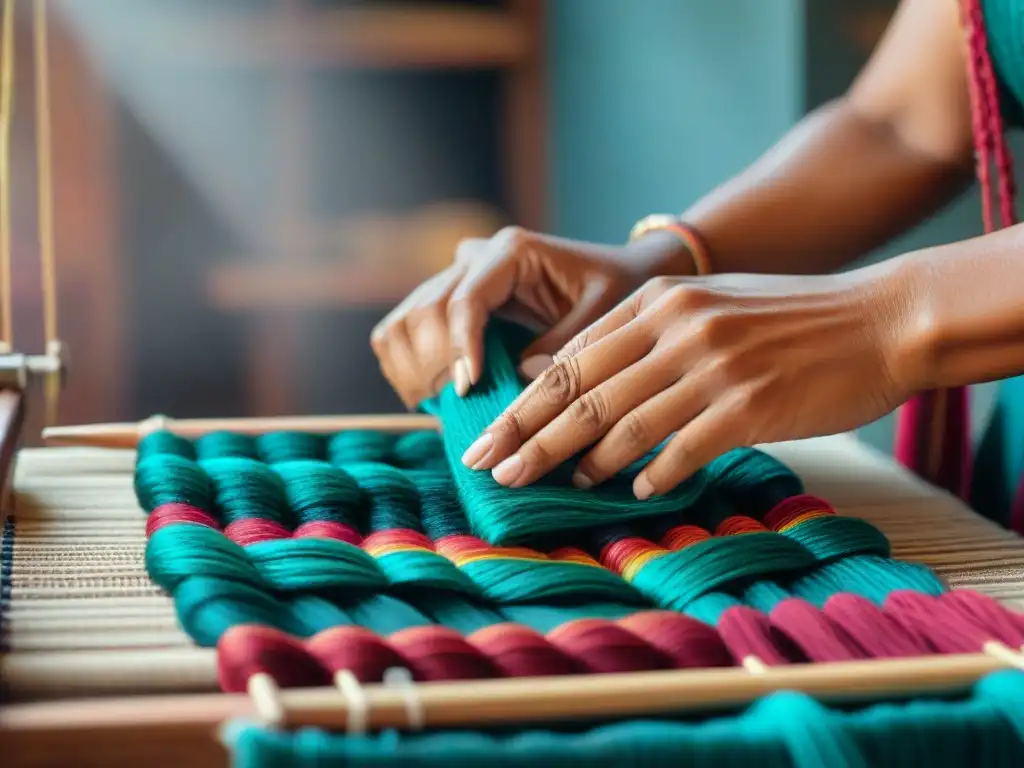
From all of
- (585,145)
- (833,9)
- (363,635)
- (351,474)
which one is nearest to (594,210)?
(585,145)

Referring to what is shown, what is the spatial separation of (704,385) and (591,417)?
2.6 inches

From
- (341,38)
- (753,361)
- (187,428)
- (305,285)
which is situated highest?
(341,38)

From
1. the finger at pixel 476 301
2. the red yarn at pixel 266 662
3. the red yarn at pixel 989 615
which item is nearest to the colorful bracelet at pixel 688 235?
the finger at pixel 476 301

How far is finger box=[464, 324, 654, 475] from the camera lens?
67cm

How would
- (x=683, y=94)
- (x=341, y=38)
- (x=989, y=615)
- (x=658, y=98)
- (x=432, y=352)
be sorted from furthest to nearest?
1. (x=341, y=38)
2. (x=658, y=98)
3. (x=683, y=94)
4. (x=432, y=352)
5. (x=989, y=615)

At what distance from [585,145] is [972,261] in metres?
1.75

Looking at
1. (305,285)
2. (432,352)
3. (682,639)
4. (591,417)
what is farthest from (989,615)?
(305,285)

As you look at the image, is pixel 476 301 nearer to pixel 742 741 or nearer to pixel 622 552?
pixel 622 552

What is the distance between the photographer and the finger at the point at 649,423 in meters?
0.66

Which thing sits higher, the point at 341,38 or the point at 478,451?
the point at 341,38

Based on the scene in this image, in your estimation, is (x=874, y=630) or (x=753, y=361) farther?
(x=753, y=361)

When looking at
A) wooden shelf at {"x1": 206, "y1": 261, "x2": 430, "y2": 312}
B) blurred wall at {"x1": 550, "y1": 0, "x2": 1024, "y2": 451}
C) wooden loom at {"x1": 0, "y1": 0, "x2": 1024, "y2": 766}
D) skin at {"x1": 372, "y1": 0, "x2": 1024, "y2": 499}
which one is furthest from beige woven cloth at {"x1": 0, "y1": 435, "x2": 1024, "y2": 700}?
wooden shelf at {"x1": 206, "y1": 261, "x2": 430, "y2": 312}

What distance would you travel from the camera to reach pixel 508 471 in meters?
0.66

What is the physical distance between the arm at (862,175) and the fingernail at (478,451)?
14.7 inches
